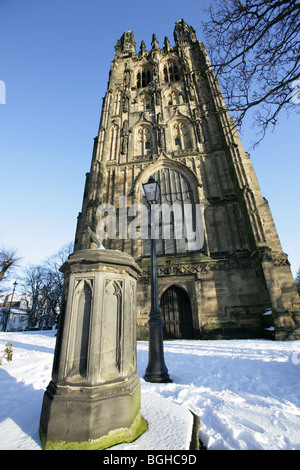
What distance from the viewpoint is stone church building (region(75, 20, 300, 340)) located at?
9180mm

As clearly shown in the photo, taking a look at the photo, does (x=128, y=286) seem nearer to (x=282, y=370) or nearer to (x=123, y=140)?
(x=282, y=370)

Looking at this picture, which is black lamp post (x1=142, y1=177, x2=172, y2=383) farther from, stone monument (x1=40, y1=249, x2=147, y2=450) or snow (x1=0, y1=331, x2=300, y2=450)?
stone monument (x1=40, y1=249, x2=147, y2=450)

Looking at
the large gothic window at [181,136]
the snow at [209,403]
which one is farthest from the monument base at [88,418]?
the large gothic window at [181,136]

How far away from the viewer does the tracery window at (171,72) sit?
19.4 meters

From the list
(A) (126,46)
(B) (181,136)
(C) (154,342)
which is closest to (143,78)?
(A) (126,46)

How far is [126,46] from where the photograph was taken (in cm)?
2455

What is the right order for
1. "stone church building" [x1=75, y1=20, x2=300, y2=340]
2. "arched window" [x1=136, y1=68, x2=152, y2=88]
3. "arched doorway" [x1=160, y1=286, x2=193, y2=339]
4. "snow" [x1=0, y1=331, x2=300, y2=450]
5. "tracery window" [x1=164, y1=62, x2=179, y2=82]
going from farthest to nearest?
"arched window" [x1=136, y1=68, x2=152, y2=88] → "tracery window" [x1=164, y1=62, x2=179, y2=82] → "arched doorway" [x1=160, y1=286, x2=193, y2=339] → "stone church building" [x1=75, y1=20, x2=300, y2=340] → "snow" [x1=0, y1=331, x2=300, y2=450]

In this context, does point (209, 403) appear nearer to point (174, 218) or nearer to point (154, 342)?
point (154, 342)

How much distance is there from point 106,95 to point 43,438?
72.3ft

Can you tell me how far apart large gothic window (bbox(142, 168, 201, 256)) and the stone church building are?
0.23 feet

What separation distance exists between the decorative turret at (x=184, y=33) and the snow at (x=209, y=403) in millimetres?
27451

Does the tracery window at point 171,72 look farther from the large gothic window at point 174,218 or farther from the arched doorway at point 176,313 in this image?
the arched doorway at point 176,313

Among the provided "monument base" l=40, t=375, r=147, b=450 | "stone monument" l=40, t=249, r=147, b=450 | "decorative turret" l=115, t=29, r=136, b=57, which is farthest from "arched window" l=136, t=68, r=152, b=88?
"monument base" l=40, t=375, r=147, b=450

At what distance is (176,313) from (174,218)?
17.6 ft
